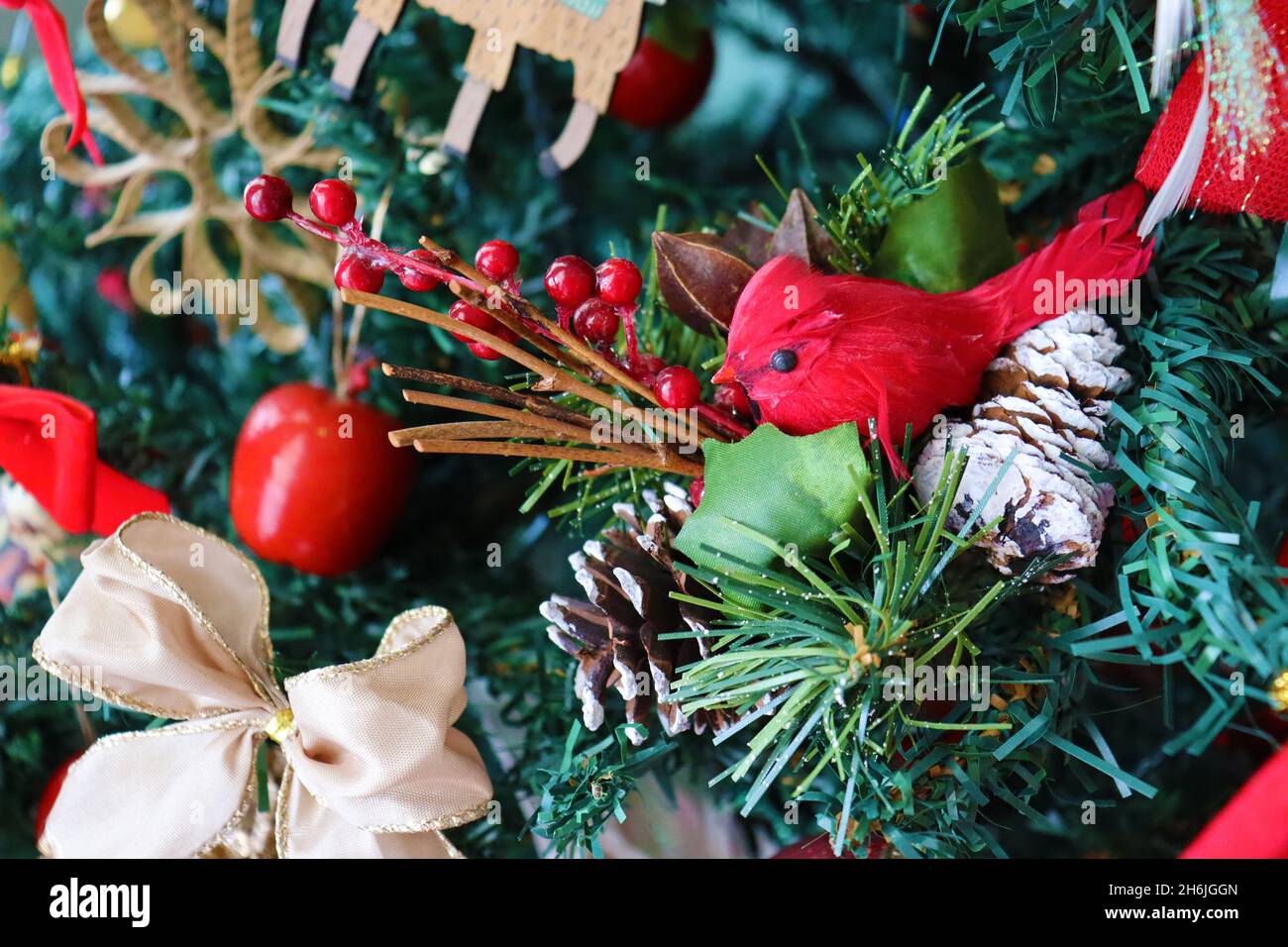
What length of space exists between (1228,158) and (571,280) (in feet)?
0.87

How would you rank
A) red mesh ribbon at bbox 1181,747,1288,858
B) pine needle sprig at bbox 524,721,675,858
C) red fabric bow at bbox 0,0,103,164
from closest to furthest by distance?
red mesh ribbon at bbox 1181,747,1288,858, pine needle sprig at bbox 524,721,675,858, red fabric bow at bbox 0,0,103,164

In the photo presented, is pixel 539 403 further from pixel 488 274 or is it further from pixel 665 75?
pixel 665 75

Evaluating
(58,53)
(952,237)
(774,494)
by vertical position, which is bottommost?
(774,494)

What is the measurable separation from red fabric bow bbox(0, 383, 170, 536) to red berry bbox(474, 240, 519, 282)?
0.87 ft

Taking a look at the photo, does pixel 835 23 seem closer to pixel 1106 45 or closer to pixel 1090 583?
pixel 1106 45

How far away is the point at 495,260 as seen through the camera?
0.42 meters

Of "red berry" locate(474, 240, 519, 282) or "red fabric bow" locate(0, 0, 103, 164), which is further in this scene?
"red fabric bow" locate(0, 0, 103, 164)

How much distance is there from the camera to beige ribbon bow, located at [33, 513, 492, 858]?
447 mm

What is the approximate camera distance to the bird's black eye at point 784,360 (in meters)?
0.41

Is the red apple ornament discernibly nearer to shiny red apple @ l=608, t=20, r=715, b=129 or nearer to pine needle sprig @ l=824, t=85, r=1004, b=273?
shiny red apple @ l=608, t=20, r=715, b=129

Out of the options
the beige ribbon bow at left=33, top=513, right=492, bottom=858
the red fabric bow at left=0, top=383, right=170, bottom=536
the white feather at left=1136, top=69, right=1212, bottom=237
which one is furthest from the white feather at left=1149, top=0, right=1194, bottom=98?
the red fabric bow at left=0, top=383, right=170, bottom=536

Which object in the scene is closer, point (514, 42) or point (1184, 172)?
point (1184, 172)

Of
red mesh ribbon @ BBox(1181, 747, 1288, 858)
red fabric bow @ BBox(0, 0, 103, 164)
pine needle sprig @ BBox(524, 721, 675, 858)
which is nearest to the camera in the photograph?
red mesh ribbon @ BBox(1181, 747, 1288, 858)

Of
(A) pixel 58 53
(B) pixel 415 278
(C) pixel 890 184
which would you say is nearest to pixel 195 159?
(A) pixel 58 53
